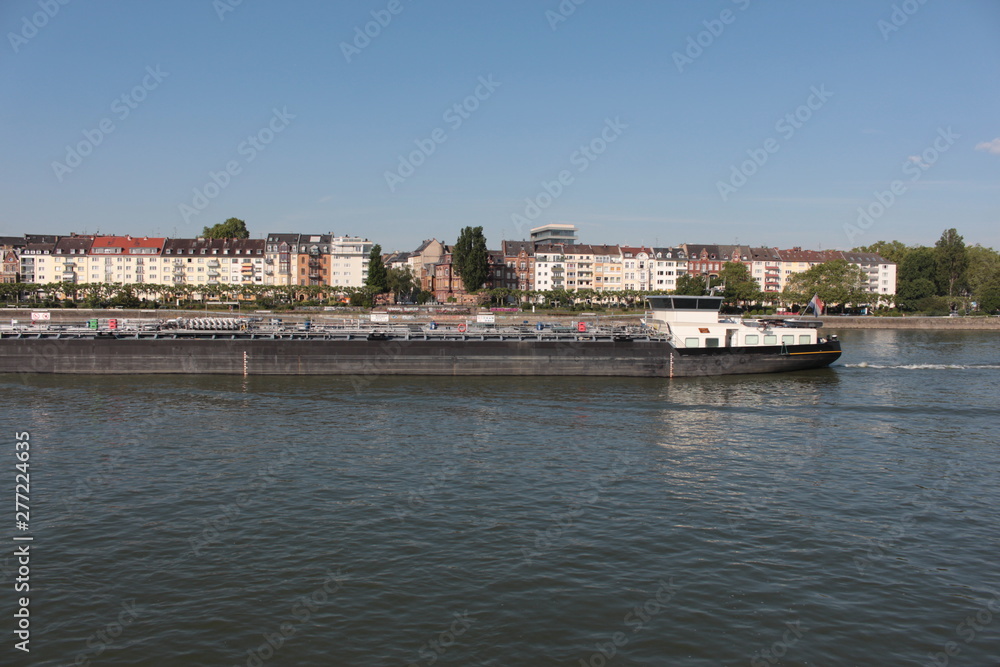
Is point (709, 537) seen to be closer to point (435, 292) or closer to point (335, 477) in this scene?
point (335, 477)

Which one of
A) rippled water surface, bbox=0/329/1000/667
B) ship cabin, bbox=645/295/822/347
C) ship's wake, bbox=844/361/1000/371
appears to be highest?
ship cabin, bbox=645/295/822/347

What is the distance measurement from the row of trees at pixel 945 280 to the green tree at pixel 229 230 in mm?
172999

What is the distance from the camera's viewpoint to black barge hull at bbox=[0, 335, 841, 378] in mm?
50281

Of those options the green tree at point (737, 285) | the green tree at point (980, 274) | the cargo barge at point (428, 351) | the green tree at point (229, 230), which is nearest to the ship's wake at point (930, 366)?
the cargo barge at point (428, 351)

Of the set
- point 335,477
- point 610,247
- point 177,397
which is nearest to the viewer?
point 335,477

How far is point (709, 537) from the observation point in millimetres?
19266

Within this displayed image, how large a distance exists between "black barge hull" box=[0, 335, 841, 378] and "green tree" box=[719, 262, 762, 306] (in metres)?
106

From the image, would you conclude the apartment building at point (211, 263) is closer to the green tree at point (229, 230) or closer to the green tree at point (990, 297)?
the green tree at point (229, 230)

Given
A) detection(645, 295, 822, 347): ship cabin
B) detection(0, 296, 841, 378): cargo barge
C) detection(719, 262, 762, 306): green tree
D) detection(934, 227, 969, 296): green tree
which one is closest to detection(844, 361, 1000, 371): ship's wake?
detection(645, 295, 822, 347): ship cabin

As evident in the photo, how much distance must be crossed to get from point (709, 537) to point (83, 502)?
19.3 metres

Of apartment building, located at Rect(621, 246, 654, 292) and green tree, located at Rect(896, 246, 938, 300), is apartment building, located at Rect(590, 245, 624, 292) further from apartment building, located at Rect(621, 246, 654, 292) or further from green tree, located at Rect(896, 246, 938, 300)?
green tree, located at Rect(896, 246, 938, 300)

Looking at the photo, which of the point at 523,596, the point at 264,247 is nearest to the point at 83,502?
the point at 523,596

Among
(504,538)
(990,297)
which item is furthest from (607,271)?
(504,538)

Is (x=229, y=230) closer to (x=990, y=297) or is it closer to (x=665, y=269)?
(x=665, y=269)
